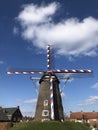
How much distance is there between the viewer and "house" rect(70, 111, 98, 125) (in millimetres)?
84650

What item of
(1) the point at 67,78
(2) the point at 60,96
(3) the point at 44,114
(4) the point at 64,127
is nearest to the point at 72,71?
(1) the point at 67,78

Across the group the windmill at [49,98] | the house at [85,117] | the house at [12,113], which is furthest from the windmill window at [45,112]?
the house at [85,117]

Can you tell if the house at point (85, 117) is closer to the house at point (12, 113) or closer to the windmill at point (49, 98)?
the house at point (12, 113)

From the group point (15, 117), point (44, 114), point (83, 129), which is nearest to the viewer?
point (83, 129)

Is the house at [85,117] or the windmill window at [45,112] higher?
the house at [85,117]

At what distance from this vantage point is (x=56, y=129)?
113ft

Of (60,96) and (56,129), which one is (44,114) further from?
(56,129)

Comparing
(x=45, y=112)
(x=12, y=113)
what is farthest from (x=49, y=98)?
(x=12, y=113)

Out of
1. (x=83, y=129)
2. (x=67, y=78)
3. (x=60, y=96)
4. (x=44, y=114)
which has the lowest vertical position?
(x=83, y=129)

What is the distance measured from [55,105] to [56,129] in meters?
7.39

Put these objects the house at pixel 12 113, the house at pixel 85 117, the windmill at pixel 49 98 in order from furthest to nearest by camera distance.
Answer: the house at pixel 85 117 → the house at pixel 12 113 → the windmill at pixel 49 98

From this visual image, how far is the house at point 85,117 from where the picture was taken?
278 ft

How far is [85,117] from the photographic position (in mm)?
86125

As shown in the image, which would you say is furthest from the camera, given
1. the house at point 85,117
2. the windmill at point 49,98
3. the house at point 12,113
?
the house at point 85,117
